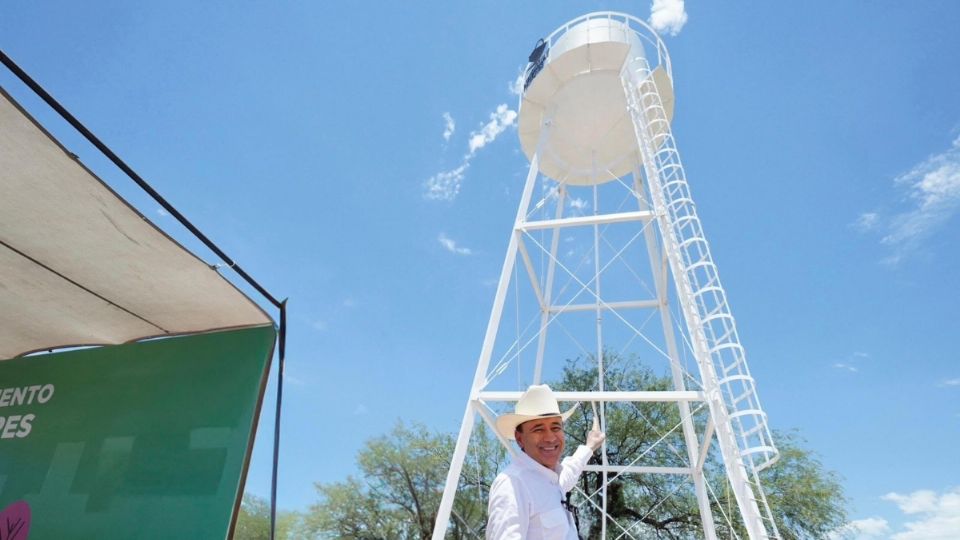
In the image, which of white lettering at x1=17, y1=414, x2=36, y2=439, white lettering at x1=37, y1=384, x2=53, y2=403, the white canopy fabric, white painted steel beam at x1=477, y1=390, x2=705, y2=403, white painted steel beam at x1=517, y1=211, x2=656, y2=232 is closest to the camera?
the white canopy fabric

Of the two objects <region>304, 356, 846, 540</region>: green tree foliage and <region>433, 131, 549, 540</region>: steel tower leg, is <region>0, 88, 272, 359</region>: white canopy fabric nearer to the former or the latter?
<region>433, 131, 549, 540</region>: steel tower leg

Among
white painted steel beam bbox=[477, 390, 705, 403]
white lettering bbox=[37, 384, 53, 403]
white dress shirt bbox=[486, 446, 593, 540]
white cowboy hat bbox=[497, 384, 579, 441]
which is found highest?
white painted steel beam bbox=[477, 390, 705, 403]

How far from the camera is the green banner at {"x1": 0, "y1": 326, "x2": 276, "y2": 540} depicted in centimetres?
389

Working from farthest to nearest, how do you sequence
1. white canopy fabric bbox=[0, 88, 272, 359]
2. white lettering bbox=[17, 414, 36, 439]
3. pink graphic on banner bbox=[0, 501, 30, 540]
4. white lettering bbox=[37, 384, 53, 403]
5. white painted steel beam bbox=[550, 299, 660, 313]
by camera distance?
white painted steel beam bbox=[550, 299, 660, 313] < white lettering bbox=[37, 384, 53, 403] < white lettering bbox=[17, 414, 36, 439] < pink graphic on banner bbox=[0, 501, 30, 540] < white canopy fabric bbox=[0, 88, 272, 359]

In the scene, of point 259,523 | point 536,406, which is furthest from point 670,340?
point 259,523

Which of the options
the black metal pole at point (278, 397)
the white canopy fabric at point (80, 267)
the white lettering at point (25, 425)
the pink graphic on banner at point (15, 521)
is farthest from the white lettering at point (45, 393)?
the black metal pole at point (278, 397)

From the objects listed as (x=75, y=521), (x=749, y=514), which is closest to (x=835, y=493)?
(x=749, y=514)

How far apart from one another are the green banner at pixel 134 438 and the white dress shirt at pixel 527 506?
2424mm

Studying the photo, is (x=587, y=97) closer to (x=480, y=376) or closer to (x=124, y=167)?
(x=480, y=376)

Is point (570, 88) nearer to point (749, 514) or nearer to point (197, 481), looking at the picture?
point (749, 514)

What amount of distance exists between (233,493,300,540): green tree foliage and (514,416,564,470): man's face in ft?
61.1

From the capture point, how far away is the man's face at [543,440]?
2.39m

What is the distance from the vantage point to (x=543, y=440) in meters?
2.42

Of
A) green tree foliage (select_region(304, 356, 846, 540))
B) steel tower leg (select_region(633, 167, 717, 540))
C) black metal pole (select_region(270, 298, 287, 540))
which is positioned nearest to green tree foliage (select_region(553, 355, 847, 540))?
green tree foliage (select_region(304, 356, 846, 540))
